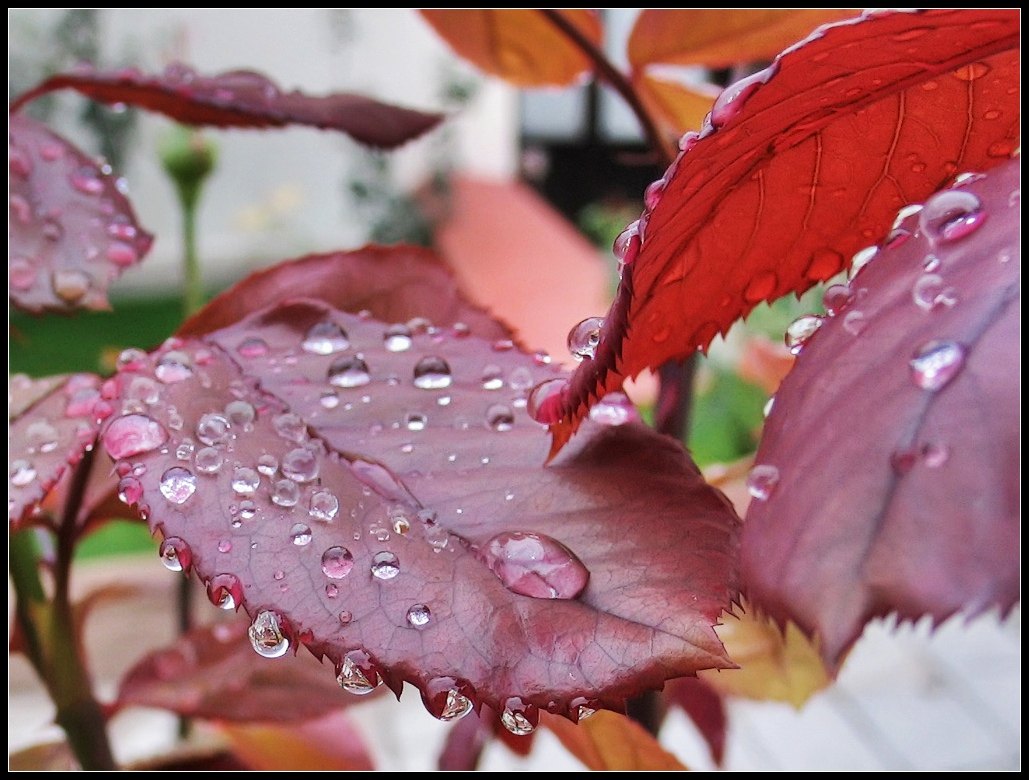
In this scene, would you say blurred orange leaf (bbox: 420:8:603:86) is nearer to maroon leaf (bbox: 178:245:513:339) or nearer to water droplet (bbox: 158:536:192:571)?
maroon leaf (bbox: 178:245:513:339)

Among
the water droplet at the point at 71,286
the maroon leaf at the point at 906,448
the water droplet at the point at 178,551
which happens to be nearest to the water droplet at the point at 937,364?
the maroon leaf at the point at 906,448

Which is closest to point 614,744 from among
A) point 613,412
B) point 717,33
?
point 613,412

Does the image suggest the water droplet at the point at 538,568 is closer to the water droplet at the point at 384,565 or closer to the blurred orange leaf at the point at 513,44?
the water droplet at the point at 384,565

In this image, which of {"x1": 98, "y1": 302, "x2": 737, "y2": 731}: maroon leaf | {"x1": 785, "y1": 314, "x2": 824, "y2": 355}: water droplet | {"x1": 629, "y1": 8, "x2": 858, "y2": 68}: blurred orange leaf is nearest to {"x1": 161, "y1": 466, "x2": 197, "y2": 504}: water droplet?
{"x1": 98, "y1": 302, "x2": 737, "y2": 731}: maroon leaf

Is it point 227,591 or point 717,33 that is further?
point 717,33

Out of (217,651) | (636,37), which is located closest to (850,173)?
(636,37)

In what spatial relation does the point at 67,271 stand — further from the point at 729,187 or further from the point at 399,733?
the point at 399,733

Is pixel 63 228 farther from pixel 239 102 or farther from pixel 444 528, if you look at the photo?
pixel 444 528
